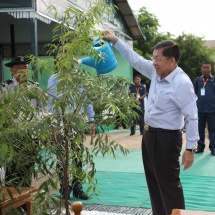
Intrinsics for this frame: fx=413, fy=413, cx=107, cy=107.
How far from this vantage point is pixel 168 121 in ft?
9.55

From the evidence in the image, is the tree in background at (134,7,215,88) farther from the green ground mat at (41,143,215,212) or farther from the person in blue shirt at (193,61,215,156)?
the green ground mat at (41,143,215,212)

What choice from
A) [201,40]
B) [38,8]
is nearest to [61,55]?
[38,8]

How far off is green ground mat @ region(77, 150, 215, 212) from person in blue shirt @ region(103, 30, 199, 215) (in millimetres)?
621

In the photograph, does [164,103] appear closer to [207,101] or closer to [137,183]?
[137,183]

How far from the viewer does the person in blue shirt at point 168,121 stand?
110 inches

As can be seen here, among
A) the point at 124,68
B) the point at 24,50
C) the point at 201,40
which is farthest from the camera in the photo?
the point at 201,40

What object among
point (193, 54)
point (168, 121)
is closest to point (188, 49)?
point (193, 54)

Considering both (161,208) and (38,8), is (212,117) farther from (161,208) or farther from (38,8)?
(161,208)

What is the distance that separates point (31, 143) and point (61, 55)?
46 cm

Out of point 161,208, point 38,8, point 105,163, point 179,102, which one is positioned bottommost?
point 105,163

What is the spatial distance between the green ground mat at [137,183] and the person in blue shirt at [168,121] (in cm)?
62

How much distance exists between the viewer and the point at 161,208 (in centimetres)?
312

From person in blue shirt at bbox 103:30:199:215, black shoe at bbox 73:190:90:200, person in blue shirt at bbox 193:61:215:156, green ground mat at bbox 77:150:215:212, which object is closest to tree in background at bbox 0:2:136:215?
person in blue shirt at bbox 103:30:199:215

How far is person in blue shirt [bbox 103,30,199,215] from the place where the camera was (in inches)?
110
